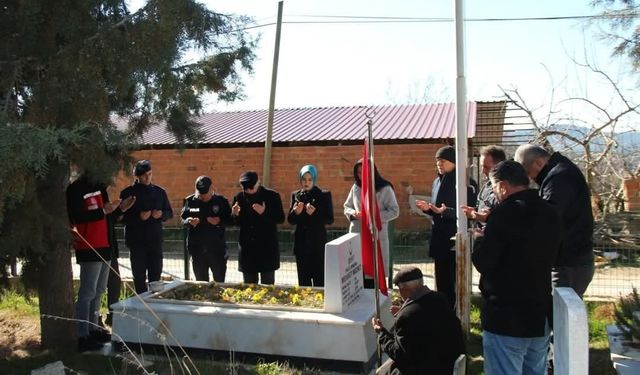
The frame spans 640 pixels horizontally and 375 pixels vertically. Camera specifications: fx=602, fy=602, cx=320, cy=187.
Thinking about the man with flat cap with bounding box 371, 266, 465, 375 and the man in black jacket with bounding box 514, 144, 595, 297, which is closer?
the man with flat cap with bounding box 371, 266, 465, 375

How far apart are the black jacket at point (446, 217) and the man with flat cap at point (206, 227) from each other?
2.31 metres

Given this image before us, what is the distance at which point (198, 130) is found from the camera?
627cm

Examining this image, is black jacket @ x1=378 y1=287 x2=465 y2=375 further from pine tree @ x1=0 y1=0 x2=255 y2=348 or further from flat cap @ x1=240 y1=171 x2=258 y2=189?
flat cap @ x1=240 y1=171 x2=258 y2=189

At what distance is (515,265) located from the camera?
3502 mm

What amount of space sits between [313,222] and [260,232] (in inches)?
22.8

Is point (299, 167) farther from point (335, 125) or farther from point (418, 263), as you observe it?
point (418, 263)

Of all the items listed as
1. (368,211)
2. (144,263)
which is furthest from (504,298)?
(144,263)

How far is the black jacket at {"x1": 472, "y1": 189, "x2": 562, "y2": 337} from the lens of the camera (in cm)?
347

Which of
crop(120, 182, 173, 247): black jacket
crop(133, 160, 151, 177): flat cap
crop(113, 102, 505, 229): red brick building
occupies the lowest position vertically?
crop(120, 182, 173, 247): black jacket

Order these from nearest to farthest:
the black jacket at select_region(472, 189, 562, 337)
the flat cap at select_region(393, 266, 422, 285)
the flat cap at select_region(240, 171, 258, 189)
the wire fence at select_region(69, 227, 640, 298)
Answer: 1. the black jacket at select_region(472, 189, 562, 337)
2. the flat cap at select_region(393, 266, 422, 285)
3. the flat cap at select_region(240, 171, 258, 189)
4. the wire fence at select_region(69, 227, 640, 298)

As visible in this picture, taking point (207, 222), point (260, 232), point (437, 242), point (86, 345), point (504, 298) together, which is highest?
point (207, 222)

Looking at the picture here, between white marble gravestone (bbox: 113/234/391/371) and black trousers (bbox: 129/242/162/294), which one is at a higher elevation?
black trousers (bbox: 129/242/162/294)

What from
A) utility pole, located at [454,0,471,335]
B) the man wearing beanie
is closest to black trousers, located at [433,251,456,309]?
the man wearing beanie

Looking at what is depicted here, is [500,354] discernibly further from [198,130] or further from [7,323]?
[7,323]
